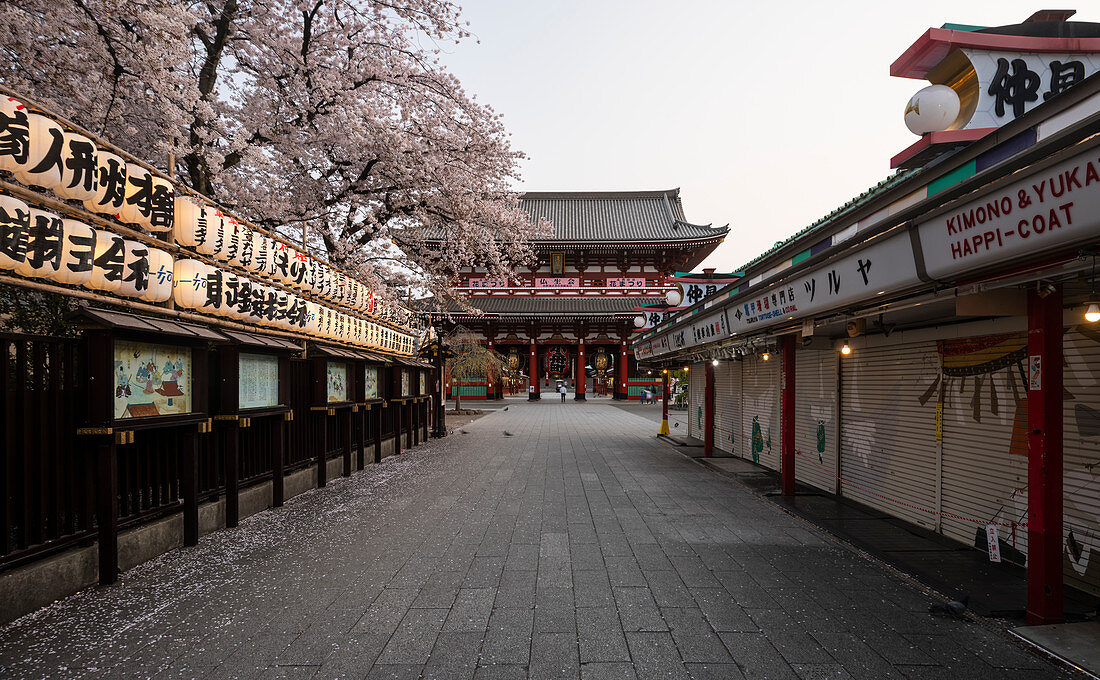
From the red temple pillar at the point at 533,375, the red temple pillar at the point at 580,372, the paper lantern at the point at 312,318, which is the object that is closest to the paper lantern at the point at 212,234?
the paper lantern at the point at 312,318

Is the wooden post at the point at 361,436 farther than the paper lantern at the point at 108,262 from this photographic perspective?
Yes

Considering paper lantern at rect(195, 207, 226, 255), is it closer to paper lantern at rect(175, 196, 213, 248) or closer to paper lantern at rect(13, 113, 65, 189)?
paper lantern at rect(175, 196, 213, 248)

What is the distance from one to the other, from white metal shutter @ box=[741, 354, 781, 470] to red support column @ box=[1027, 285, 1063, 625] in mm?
6373

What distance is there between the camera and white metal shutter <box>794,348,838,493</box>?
8.55m

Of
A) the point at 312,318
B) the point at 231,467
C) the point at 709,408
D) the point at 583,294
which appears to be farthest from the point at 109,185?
the point at 583,294

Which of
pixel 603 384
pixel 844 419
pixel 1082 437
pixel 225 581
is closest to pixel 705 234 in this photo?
pixel 603 384

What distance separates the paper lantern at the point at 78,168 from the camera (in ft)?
13.6

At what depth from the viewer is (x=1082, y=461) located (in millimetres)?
4457

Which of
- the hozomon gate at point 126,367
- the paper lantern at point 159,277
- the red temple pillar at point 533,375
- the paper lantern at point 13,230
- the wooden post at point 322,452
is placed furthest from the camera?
the red temple pillar at point 533,375

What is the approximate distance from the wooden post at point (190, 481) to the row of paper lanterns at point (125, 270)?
149cm

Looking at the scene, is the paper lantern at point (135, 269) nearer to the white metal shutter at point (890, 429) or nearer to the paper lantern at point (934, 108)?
the paper lantern at point (934, 108)

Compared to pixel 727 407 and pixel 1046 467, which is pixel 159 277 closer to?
pixel 1046 467

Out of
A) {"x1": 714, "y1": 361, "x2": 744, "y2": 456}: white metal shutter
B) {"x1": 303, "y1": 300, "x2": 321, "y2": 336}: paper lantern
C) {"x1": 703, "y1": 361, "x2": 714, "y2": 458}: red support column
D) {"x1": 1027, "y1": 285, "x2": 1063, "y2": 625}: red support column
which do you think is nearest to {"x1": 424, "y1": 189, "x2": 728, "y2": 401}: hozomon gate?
{"x1": 714, "y1": 361, "x2": 744, "y2": 456}: white metal shutter

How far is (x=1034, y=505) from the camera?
3.91m
